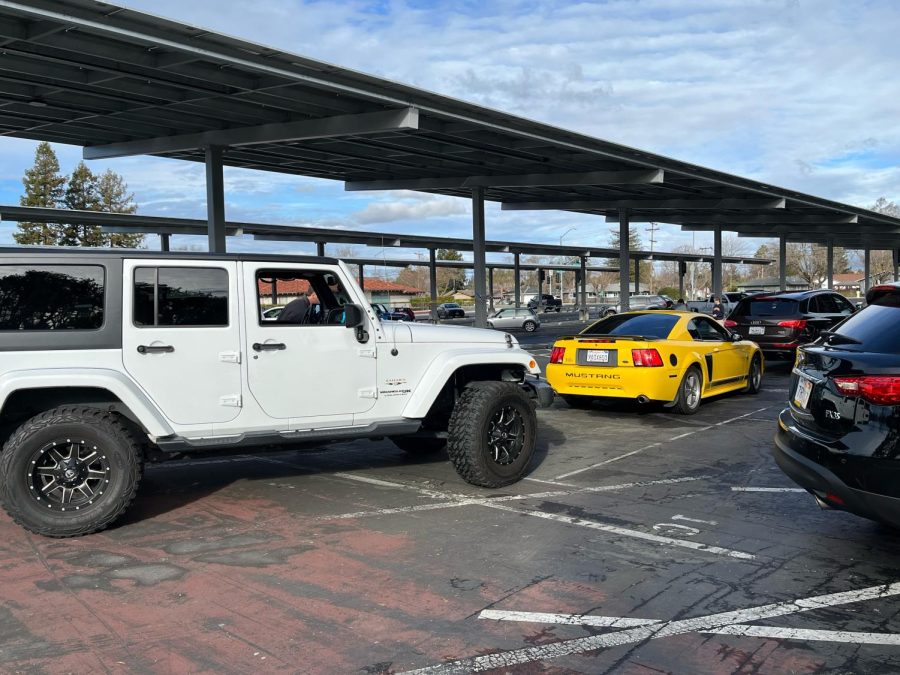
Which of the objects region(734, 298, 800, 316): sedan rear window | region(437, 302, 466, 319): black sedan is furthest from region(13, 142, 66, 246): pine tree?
region(734, 298, 800, 316): sedan rear window

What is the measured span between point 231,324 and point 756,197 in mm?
32451

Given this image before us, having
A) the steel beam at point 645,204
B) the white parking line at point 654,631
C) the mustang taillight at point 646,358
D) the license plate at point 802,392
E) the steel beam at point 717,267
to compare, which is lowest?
the white parking line at point 654,631

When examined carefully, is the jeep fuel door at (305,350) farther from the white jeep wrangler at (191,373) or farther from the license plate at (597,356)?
the license plate at (597,356)

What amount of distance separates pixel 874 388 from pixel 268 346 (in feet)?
13.8

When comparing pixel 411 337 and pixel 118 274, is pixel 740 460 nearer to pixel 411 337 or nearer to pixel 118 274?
pixel 411 337

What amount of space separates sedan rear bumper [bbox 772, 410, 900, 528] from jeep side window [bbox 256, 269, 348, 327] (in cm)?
351

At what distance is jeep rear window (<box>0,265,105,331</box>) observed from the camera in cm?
551

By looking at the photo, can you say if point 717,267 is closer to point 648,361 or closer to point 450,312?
point 450,312

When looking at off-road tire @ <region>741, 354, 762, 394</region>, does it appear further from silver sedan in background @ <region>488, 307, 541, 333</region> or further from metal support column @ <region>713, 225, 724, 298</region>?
metal support column @ <region>713, 225, 724, 298</region>

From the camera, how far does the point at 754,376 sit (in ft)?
42.0

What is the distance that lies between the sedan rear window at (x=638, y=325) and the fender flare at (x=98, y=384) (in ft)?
22.1

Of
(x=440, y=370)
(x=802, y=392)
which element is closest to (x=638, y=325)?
(x=440, y=370)

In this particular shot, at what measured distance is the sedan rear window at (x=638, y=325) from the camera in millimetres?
10844

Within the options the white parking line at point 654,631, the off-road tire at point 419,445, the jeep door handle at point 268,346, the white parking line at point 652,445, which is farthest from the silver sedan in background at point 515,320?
the white parking line at point 654,631
